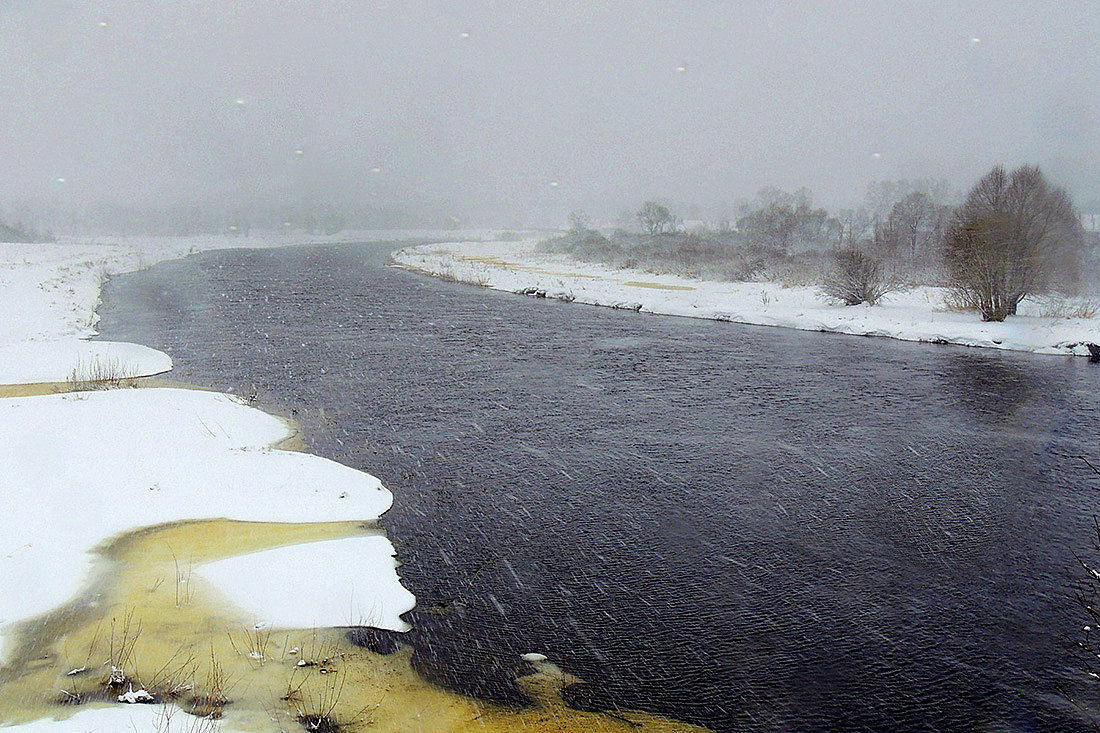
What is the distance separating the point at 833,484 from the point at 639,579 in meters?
5.27

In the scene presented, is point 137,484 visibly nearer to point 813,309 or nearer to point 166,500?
point 166,500

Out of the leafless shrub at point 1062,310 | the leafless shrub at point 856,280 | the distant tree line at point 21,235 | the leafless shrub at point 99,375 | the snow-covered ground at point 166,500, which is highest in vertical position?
the distant tree line at point 21,235

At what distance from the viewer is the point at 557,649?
780 centimetres

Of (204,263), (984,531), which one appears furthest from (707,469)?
(204,263)

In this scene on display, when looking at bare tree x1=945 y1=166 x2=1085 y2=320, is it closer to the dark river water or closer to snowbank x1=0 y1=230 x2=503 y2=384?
the dark river water

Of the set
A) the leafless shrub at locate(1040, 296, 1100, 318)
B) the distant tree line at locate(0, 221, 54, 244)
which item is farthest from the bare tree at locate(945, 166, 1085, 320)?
the distant tree line at locate(0, 221, 54, 244)

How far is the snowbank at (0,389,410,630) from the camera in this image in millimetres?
8938

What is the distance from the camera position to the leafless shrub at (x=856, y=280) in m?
36.0

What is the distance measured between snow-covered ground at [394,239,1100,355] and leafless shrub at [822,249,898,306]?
1.87 feet

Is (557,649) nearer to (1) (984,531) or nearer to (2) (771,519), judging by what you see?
(2) (771,519)

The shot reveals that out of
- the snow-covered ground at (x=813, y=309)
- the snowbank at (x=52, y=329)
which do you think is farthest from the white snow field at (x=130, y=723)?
the snow-covered ground at (x=813, y=309)

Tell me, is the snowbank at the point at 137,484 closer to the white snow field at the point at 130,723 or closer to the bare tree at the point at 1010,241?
the white snow field at the point at 130,723

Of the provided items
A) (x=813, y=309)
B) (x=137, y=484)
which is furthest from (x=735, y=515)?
(x=813, y=309)

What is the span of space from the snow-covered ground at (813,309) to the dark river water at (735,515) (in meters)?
3.62
